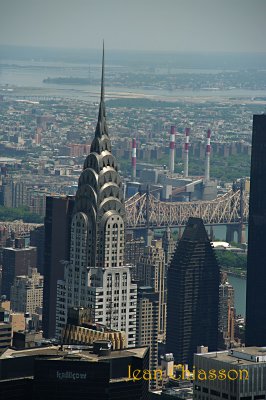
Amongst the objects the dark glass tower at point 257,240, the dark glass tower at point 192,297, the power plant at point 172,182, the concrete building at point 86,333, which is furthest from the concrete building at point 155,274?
the power plant at point 172,182

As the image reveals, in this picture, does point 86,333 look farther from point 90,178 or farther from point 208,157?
point 208,157

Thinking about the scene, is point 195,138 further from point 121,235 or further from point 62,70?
point 121,235

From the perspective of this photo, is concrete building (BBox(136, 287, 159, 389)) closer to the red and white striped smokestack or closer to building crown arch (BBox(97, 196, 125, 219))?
building crown arch (BBox(97, 196, 125, 219))

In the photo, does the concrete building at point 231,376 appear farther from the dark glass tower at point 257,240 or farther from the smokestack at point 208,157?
the smokestack at point 208,157

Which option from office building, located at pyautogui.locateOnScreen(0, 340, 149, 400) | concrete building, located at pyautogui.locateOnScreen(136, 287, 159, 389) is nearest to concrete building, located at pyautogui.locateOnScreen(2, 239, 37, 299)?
concrete building, located at pyautogui.locateOnScreen(136, 287, 159, 389)

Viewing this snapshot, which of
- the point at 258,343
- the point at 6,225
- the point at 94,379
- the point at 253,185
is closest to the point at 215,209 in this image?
the point at 6,225
